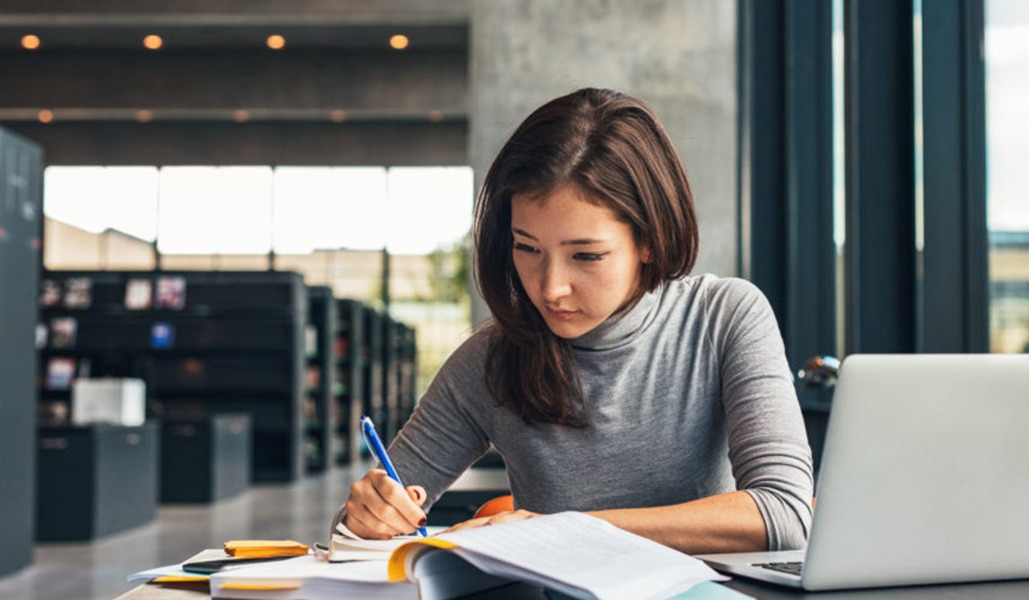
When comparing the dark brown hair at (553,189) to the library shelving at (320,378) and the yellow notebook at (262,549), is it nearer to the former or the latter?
the yellow notebook at (262,549)

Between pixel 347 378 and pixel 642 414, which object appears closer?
pixel 642 414

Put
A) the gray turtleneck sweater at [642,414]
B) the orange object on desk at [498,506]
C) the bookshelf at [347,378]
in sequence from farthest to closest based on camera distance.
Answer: the bookshelf at [347,378]
the orange object on desk at [498,506]
the gray turtleneck sweater at [642,414]

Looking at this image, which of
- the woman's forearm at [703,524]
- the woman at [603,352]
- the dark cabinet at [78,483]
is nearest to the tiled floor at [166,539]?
the dark cabinet at [78,483]

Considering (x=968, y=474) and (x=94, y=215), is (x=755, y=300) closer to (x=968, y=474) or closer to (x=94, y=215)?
(x=968, y=474)

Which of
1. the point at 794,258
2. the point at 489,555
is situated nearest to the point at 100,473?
the point at 794,258

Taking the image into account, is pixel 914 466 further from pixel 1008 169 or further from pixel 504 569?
pixel 1008 169

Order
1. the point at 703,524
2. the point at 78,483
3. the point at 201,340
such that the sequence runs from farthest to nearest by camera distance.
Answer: the point at 201,340
the point at 78,483
the point at 703,524

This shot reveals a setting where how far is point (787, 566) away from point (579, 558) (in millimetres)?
281

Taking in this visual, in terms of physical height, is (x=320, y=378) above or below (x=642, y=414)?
below

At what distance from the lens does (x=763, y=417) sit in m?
1.48

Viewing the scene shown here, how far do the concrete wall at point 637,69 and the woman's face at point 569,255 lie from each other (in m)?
4.12

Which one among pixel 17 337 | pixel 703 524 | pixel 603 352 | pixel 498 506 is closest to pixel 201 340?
pixel 17 337

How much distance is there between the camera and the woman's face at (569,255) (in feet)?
4.85

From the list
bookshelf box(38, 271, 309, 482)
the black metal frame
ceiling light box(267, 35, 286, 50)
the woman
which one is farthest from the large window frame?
ceiling light box(267, 35, 286, 50)
